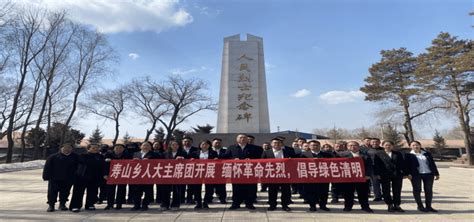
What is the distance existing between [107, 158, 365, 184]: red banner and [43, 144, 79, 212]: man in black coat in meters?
0.72

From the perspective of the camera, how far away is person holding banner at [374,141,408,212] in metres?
5.08

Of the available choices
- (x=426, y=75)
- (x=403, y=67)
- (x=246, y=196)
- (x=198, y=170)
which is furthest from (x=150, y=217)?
(x=403, y=67)

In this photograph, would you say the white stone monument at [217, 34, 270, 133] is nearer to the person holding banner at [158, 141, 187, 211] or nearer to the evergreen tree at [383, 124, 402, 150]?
the person holding banner at [158, 141, 187, 211]

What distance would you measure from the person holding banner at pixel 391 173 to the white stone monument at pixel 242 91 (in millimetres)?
9874

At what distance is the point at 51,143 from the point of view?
2884 centimetres

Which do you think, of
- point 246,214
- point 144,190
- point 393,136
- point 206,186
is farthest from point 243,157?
point 393,136

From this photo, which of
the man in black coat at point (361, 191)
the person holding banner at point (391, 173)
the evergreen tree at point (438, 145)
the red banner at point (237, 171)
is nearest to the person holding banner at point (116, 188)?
the red banner at point (237, 171)

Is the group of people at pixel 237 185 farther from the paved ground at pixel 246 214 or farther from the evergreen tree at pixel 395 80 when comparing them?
the evergreen tree at pixel 395 80

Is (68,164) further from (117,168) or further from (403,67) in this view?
(403,67)

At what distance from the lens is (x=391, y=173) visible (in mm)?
5102

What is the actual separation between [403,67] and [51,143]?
34.3 m

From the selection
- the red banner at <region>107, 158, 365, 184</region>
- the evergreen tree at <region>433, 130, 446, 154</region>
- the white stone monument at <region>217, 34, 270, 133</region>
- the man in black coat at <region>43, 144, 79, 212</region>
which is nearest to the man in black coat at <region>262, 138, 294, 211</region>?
the red banner at <region>107, 158, 365, 184</region>

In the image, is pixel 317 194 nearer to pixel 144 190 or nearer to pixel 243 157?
pixel 243 157

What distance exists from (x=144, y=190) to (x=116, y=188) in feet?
3.03
